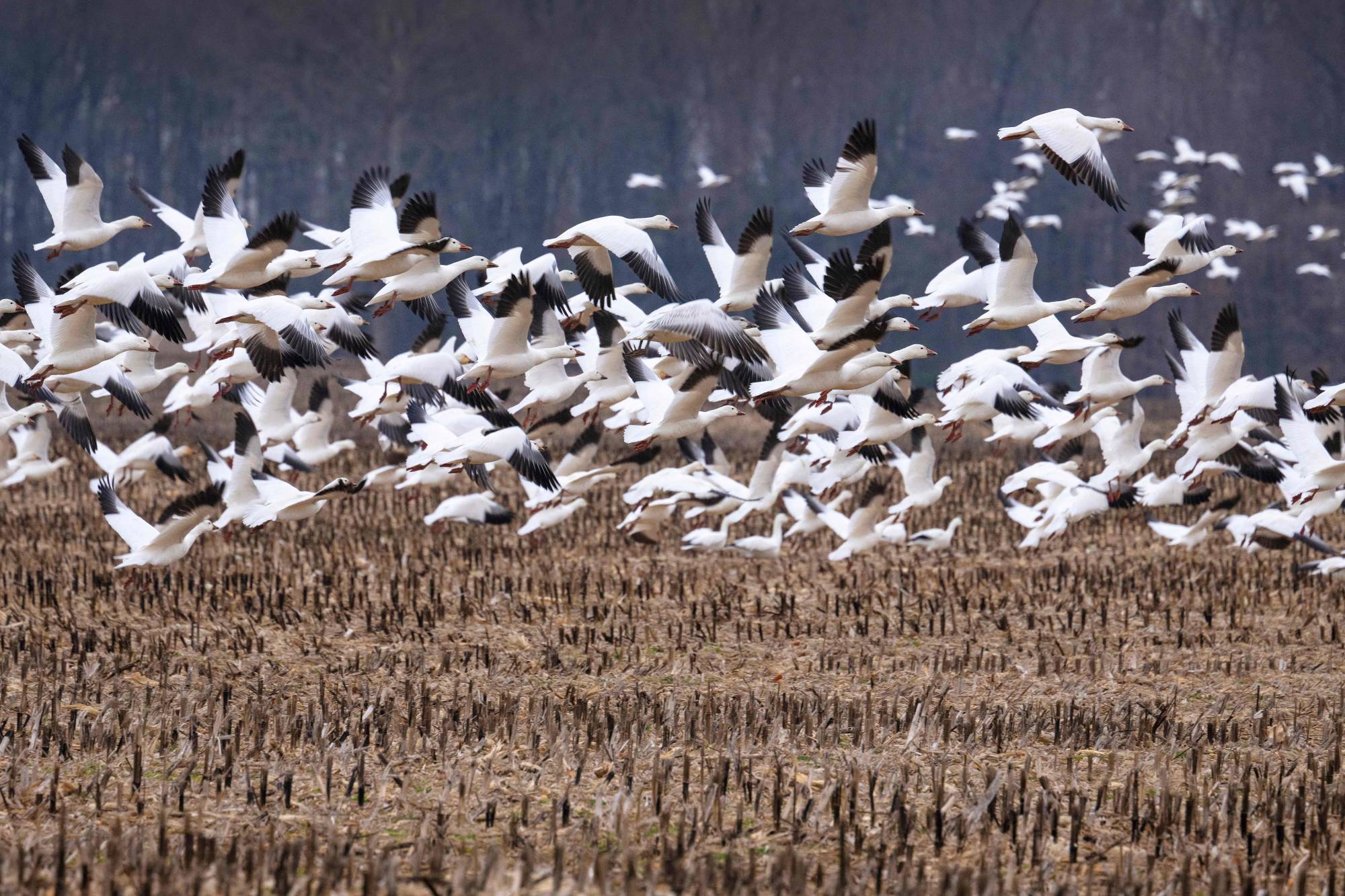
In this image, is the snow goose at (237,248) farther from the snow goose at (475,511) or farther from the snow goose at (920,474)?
the snow goose at (920,474)

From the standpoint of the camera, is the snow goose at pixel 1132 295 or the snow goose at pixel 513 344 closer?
the snow goose at pixel 1132 295

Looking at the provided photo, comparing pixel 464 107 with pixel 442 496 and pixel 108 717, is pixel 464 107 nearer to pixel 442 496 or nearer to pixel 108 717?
pixel 442 496

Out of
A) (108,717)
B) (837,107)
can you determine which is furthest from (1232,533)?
(837,107)

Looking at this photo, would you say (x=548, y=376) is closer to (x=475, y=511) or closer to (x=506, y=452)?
(x=506, y=452)

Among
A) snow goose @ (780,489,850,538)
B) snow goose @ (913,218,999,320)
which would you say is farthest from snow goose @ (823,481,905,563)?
snow goose @ (913,218,999,320)

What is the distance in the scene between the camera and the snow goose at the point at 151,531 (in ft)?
26.3

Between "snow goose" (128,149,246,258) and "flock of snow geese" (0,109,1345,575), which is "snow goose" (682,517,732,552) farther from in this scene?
"snow goose" (128,149,246,258)

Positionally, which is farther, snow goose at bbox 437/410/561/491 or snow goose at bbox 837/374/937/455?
snow goose at bbox 837/374/937/455

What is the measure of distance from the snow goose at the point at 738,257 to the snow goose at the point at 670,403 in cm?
39

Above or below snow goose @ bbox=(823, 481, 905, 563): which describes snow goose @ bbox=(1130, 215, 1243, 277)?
above

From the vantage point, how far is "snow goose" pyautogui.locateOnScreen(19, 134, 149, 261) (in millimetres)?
7742

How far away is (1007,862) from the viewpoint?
4.28 meters

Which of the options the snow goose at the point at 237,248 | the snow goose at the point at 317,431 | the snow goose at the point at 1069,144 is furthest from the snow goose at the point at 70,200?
the snow goose at the point at 1069,144

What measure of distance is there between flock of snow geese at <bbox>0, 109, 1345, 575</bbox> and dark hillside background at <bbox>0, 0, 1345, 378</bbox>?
Answer: 25.7 m
